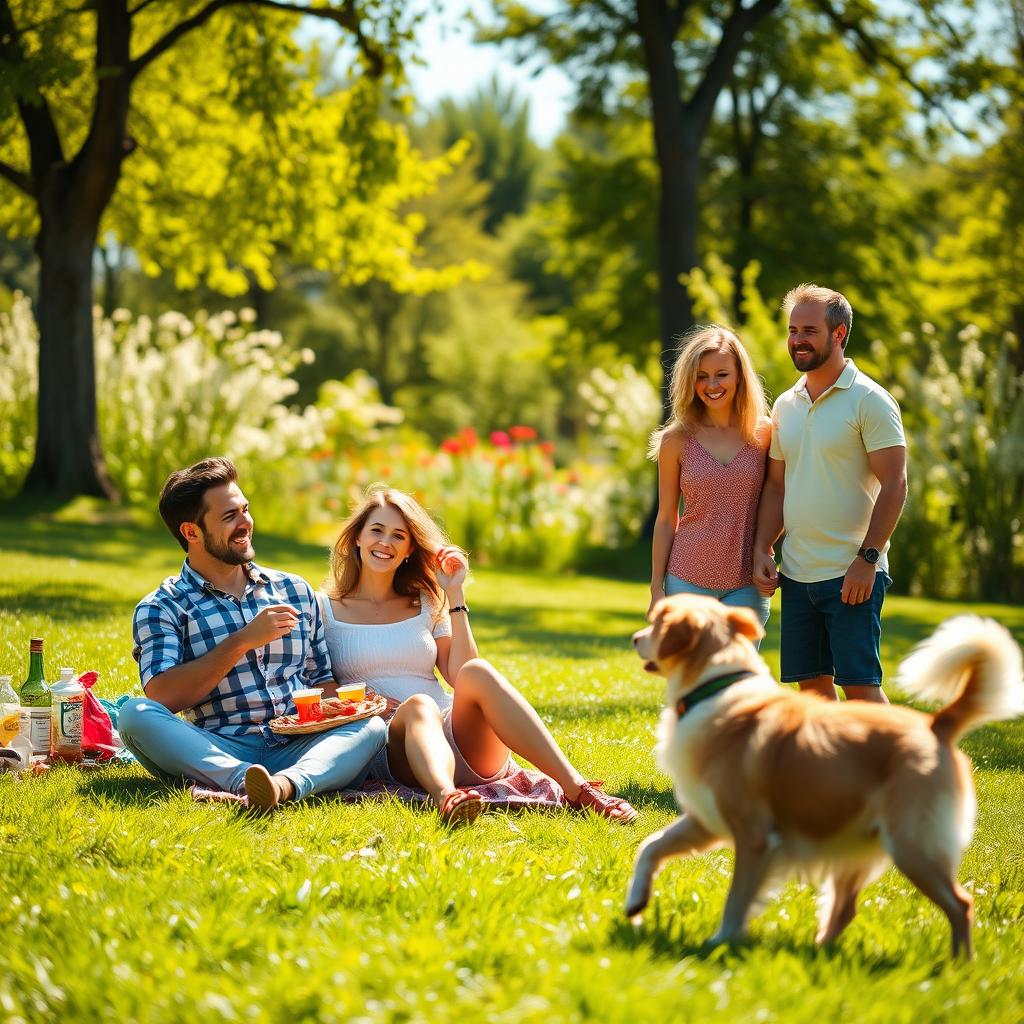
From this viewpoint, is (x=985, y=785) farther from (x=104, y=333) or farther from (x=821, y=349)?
(x=104, y=333)

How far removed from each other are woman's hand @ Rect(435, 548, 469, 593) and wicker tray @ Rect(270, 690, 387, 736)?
0.62 meters

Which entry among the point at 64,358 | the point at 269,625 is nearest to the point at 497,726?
the point at 269,625

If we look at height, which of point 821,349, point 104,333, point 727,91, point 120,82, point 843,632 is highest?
point 727,91

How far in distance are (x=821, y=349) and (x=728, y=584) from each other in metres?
1.13

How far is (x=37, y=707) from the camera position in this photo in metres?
5.56

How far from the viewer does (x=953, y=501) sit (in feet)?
51.9

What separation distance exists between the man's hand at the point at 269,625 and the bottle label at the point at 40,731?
123 centimetres

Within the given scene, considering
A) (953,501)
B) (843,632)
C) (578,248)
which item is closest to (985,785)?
(843,632)

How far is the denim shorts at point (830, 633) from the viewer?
5121 mm

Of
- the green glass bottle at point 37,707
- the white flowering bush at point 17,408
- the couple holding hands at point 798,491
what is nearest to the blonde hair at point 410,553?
the couple holding hands at point 798,491

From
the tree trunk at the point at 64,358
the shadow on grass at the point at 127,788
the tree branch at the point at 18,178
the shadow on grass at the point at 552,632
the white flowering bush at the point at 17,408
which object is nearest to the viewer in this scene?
the shadow on grass at the point at 127,788

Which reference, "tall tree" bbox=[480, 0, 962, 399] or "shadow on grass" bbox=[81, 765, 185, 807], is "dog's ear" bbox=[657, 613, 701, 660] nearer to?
"shadow on grass" bbox=[81, 765, 185, 807]

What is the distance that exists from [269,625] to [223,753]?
62 centimetres

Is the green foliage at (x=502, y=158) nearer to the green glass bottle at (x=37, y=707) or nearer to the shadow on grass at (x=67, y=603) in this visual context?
the shadow on grass at (x=67, y=603)
